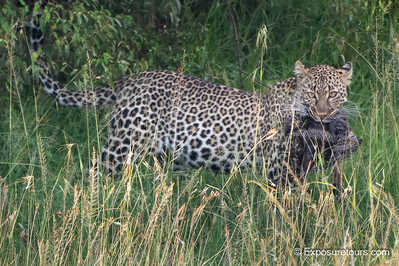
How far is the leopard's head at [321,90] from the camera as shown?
5895 millimetres

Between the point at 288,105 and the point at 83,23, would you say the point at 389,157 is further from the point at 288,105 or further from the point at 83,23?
the point at 83,23

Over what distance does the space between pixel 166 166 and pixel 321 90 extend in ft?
4.82

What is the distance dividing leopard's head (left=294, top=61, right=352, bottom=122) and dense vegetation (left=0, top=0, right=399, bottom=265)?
203mm

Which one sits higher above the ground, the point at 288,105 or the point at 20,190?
the point at 288,105

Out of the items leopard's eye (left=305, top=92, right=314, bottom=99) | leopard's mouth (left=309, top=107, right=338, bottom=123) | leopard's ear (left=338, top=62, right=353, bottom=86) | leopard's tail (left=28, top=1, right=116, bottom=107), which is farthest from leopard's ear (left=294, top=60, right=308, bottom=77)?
leopard's tail (left=28, top=1, right=116, bottom=107)

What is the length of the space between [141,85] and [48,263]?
2.82 metres

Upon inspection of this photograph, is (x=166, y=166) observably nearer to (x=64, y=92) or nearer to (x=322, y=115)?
(x=64, y=92)

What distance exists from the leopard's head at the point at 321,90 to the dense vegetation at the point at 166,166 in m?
0.20

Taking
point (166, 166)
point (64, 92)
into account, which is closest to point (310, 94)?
point (166, 166)

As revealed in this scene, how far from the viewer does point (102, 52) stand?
6504mm

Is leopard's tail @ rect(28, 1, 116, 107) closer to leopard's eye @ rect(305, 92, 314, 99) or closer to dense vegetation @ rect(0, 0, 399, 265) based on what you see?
dense vegetation @ rect(0, 0, 399, 265)

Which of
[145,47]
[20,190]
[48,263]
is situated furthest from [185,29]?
[48,263]

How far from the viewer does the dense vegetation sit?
14.2ft

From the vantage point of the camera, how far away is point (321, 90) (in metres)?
5.97
